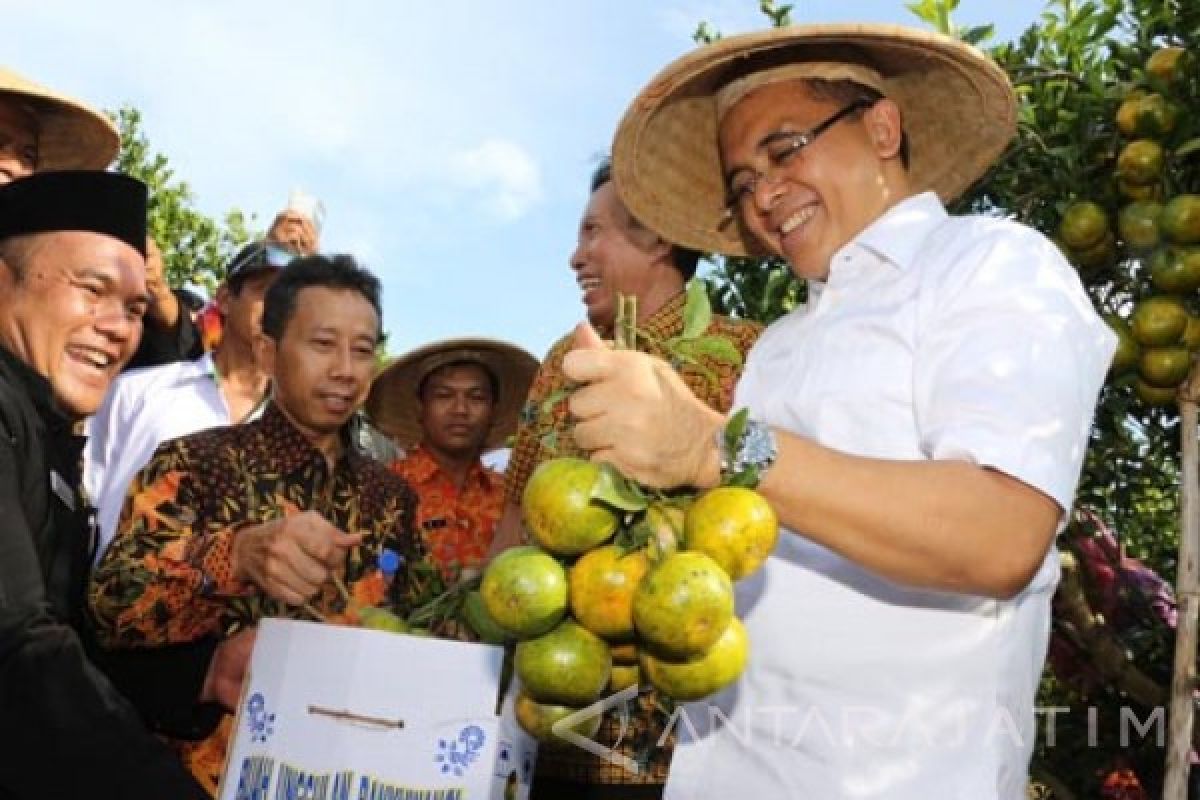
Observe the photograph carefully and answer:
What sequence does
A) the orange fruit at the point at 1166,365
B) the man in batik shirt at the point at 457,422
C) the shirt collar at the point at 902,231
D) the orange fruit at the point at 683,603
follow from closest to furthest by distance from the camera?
the orange fruit at the point at 683,603 → the shirt collar at the point at 902,231 → the orange fruit at the point at 1166,365 → the man in batik shirt at the point at 457,422

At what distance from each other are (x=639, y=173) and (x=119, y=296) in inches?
48.2

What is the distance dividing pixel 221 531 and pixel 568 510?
1834 mm

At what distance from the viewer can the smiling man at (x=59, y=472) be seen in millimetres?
2156

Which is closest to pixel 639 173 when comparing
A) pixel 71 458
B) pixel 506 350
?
pixel 71 458

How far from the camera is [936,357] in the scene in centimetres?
179

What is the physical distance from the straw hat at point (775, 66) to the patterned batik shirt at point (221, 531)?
113cm

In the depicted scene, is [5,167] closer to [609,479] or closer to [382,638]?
[382,638]

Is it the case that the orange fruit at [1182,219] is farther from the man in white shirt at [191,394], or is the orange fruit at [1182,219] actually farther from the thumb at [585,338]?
the man in white shirt at [191,394]

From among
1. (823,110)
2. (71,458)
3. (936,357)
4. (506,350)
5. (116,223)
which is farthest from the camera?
(506,350)

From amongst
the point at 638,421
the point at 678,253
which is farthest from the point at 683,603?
the point at 678,253

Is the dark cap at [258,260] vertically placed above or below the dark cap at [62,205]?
above

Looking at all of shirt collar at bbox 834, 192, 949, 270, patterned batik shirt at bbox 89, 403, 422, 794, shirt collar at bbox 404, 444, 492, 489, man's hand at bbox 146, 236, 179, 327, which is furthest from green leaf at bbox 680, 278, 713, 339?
man's hand at bbox 146, 236, 179, 327

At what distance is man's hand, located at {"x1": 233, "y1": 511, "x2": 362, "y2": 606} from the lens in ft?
8.70

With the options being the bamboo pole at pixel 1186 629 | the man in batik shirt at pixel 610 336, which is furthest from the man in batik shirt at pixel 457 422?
the bamboo pole at pixel 1186 629
